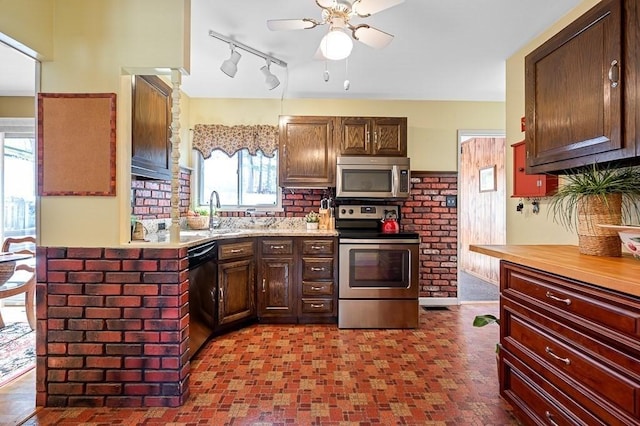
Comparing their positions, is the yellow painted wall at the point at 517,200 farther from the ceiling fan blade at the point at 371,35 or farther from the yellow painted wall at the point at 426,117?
the ceiling fan blade at the point at 371,35

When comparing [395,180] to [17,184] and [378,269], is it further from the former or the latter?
[17,184]

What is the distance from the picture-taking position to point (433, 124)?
4.21 m

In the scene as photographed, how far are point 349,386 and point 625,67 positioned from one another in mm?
2148

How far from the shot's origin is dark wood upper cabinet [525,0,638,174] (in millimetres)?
1468

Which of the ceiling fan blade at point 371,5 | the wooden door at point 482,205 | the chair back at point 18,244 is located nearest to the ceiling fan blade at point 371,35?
the ceiling fan blade at point 371,5

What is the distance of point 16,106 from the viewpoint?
3.93 meters

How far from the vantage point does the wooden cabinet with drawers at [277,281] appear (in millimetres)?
3439

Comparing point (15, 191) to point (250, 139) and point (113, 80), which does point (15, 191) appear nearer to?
point (250, 139)

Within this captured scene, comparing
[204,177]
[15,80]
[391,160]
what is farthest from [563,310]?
[15,80]

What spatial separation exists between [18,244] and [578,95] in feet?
15.8

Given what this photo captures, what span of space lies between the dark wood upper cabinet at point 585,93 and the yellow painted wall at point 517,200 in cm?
67

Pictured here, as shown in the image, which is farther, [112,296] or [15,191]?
[15,191]

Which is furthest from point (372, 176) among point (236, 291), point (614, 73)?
point (614, 73)

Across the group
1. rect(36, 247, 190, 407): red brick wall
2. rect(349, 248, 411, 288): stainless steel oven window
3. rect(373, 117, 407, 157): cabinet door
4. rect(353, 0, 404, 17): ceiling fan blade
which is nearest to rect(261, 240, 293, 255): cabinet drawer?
rect(349, 248, 411, 288): stainless steel oven window
